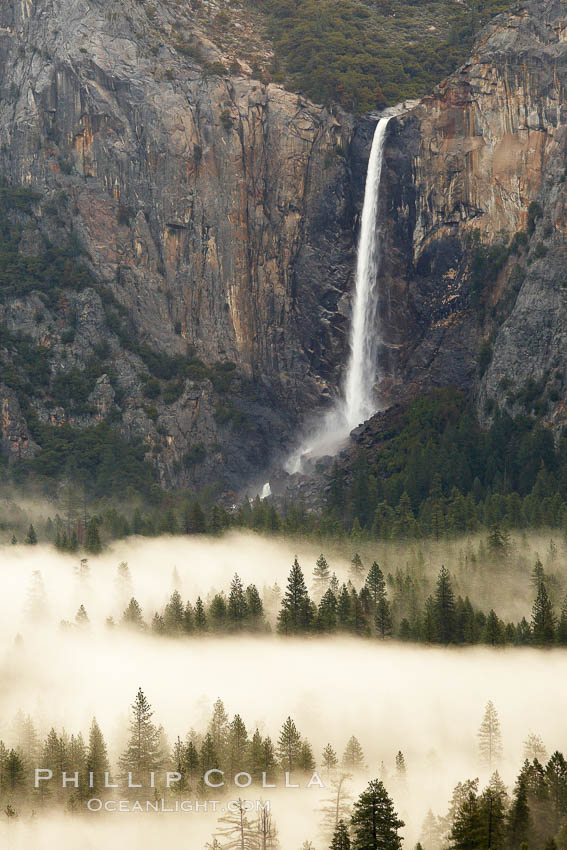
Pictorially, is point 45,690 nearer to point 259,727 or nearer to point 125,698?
point 125,698

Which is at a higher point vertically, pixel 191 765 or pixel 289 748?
pixel 289 748

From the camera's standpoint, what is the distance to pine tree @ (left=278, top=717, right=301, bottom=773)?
15850 cm

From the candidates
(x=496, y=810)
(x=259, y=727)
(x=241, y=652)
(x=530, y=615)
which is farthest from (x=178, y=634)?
(x=496, y=810)

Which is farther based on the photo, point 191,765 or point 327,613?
point 327,613

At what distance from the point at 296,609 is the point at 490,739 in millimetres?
31165

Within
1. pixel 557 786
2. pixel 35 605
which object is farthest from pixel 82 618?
pixel 557 786

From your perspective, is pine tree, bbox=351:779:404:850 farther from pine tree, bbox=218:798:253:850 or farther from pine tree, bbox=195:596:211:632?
pine tree, bbox=195:596:211:632

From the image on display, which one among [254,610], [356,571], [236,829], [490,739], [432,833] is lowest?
[432,833]

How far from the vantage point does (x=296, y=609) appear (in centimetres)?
18738

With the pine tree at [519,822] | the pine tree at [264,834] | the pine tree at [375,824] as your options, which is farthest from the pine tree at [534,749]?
the pine tree at [375,824]

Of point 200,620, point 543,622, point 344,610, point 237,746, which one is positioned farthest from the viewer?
point 200,620

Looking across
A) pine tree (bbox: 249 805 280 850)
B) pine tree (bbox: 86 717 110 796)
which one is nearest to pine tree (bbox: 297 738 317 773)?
pine tree (bbox: 249 805 280 850)

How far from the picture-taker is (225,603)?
19238 centimetres

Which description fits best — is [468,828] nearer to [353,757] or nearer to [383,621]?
[353,757]
